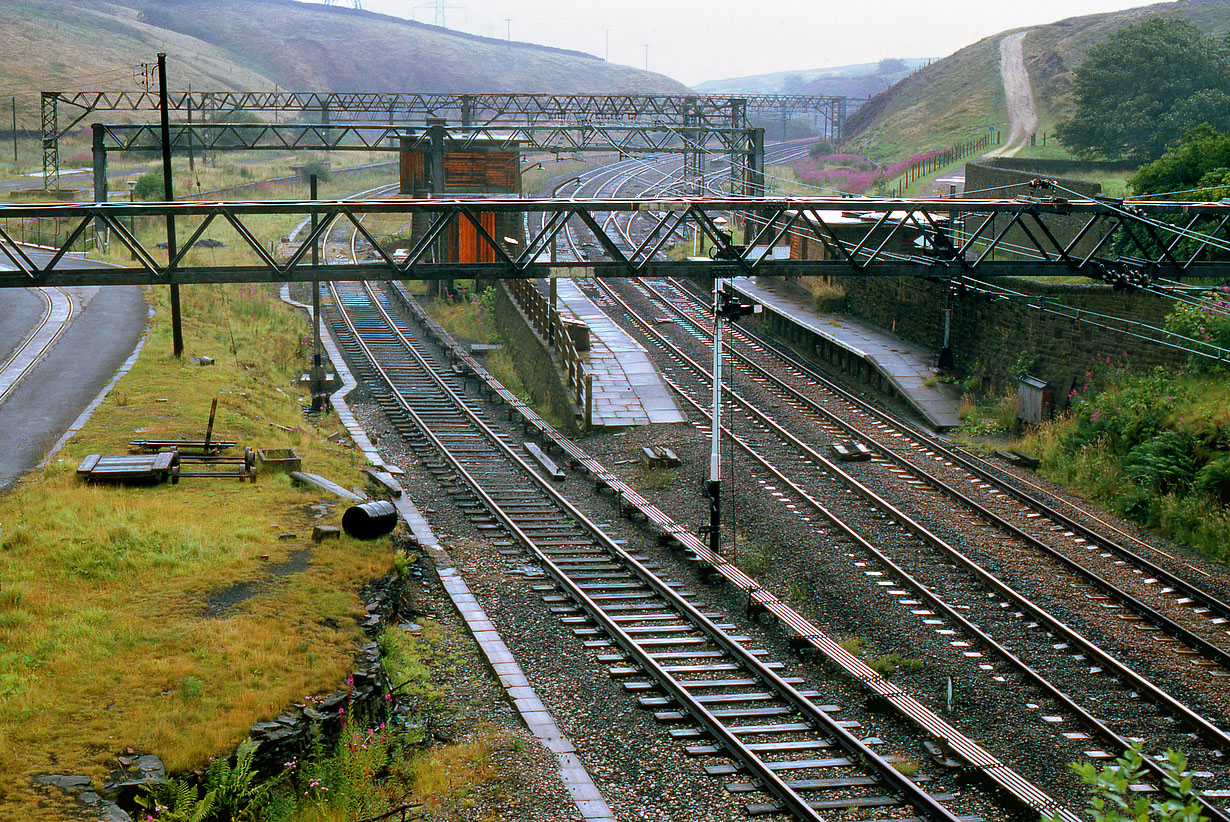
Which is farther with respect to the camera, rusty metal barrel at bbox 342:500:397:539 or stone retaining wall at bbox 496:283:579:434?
stone retaining wall at bbox 496:283:579:434

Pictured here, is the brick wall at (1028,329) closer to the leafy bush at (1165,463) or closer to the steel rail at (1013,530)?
the leafy bush at (1165,463)

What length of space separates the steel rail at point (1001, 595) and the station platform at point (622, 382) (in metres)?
2.59

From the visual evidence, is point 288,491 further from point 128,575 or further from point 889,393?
point 889,393

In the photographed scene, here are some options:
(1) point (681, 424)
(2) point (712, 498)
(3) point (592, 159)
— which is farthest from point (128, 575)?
(3) point (592, 159)

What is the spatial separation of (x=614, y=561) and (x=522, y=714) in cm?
606

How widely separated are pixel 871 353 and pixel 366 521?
18677mm

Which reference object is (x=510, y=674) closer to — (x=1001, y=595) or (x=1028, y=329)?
(x=1001, y=595)

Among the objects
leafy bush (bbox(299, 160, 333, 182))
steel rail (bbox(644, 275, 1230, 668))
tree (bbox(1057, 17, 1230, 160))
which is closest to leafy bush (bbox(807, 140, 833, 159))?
leafy bush (bbox(299, 160, 333, 182))

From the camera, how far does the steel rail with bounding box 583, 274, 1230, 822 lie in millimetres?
13320

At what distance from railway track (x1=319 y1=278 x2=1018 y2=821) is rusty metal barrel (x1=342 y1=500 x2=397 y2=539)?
284cm

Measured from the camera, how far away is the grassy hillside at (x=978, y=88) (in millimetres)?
81500

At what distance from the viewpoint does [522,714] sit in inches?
545

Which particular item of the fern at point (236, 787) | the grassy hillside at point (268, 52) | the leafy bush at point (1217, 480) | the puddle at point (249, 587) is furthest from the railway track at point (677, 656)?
the grassy hillside at point (268, 52)

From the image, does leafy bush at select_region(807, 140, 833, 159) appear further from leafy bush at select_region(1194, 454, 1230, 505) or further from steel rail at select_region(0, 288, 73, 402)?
leafy bush at select_region(1194, 454, 1230, 505)
